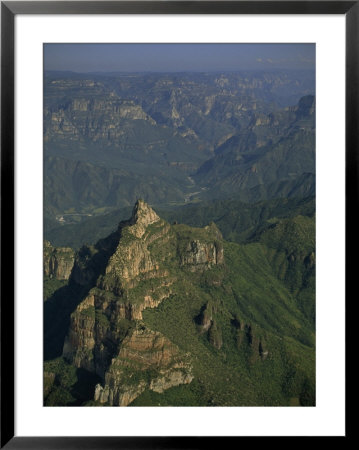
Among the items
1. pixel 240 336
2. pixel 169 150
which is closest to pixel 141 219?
pixel 240 336

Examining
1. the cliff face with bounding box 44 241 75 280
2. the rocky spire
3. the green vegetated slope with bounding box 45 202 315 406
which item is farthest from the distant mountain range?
the rocky spire

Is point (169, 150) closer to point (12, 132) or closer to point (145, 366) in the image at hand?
point (145, 366)

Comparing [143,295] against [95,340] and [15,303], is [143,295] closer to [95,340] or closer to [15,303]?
[95,340]

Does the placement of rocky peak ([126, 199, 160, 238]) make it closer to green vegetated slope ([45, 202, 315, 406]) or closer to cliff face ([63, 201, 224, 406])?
cliff face ([63, 201, 224, 406])

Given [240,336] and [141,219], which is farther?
[141,219]

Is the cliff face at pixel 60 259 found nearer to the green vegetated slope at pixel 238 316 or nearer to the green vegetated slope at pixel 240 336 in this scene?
the green vegetated slope at pixel 238 316

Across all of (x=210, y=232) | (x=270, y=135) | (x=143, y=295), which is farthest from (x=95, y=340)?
(x=270, y=135)
